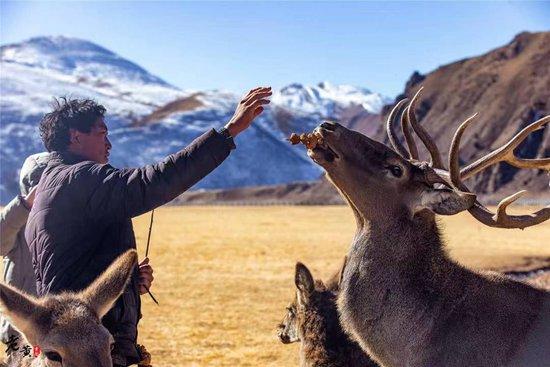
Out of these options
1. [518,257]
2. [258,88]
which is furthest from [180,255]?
[258,88]

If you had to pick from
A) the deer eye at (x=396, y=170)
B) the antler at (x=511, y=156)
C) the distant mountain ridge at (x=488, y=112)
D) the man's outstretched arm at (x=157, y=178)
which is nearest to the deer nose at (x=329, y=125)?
the deer eye at (x=396, y=170)

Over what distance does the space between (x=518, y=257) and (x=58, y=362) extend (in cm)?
1536

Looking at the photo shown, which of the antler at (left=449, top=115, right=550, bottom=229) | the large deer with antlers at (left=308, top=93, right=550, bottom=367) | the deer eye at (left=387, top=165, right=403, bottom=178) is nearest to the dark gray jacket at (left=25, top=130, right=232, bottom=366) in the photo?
the large deer with antlers at (left=308, top=93, right=550, bottom=367)

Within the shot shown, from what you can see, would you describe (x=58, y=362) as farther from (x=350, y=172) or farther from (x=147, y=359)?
(x=350, y=172)

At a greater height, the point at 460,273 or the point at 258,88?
the point at 258,88

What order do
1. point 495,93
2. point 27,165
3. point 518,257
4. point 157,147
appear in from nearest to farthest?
point 27,165 < point 518,257 < point 495,93 < point 157,147

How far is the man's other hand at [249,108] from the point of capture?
5.19 m

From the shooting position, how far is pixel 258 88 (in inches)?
211

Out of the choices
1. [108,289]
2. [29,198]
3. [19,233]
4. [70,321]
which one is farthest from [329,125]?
[19,233]

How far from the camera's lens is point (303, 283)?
852 cm

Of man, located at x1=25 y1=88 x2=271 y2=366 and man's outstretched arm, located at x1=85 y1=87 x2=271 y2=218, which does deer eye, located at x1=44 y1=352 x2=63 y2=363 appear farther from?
man's outstretched arm, located at x1=85 y1=87 x2=271 y2=218

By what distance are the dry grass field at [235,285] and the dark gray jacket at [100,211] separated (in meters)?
2.46

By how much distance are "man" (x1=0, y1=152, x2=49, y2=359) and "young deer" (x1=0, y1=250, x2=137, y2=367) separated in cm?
176

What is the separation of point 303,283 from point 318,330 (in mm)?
600
